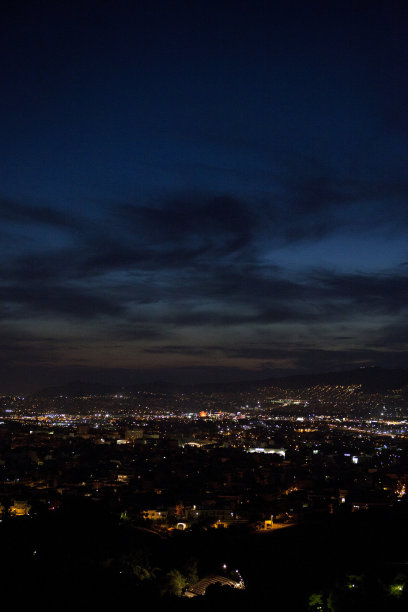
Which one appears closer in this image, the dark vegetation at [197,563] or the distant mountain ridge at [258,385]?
the dark vegetation at [197,563]

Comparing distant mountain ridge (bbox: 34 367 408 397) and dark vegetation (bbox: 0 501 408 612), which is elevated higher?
distant mountain ridge (bbox: 34 367 408 397)

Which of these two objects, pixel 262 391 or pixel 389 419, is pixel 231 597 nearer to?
pixel 389 419

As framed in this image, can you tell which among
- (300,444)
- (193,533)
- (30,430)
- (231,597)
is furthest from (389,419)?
(231,597)

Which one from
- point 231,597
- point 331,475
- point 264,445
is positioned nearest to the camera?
point 231,597

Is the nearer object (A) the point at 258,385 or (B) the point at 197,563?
(B) the point at 197,563

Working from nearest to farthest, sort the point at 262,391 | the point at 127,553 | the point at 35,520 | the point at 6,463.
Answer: the point at 127,553 → the point at 35,520 → the point at 6,463 → the point at 262,391

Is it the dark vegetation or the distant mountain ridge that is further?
the distant mountain ridge

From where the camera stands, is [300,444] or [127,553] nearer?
[127,553]

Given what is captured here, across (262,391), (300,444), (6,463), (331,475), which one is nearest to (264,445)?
(300,444)
